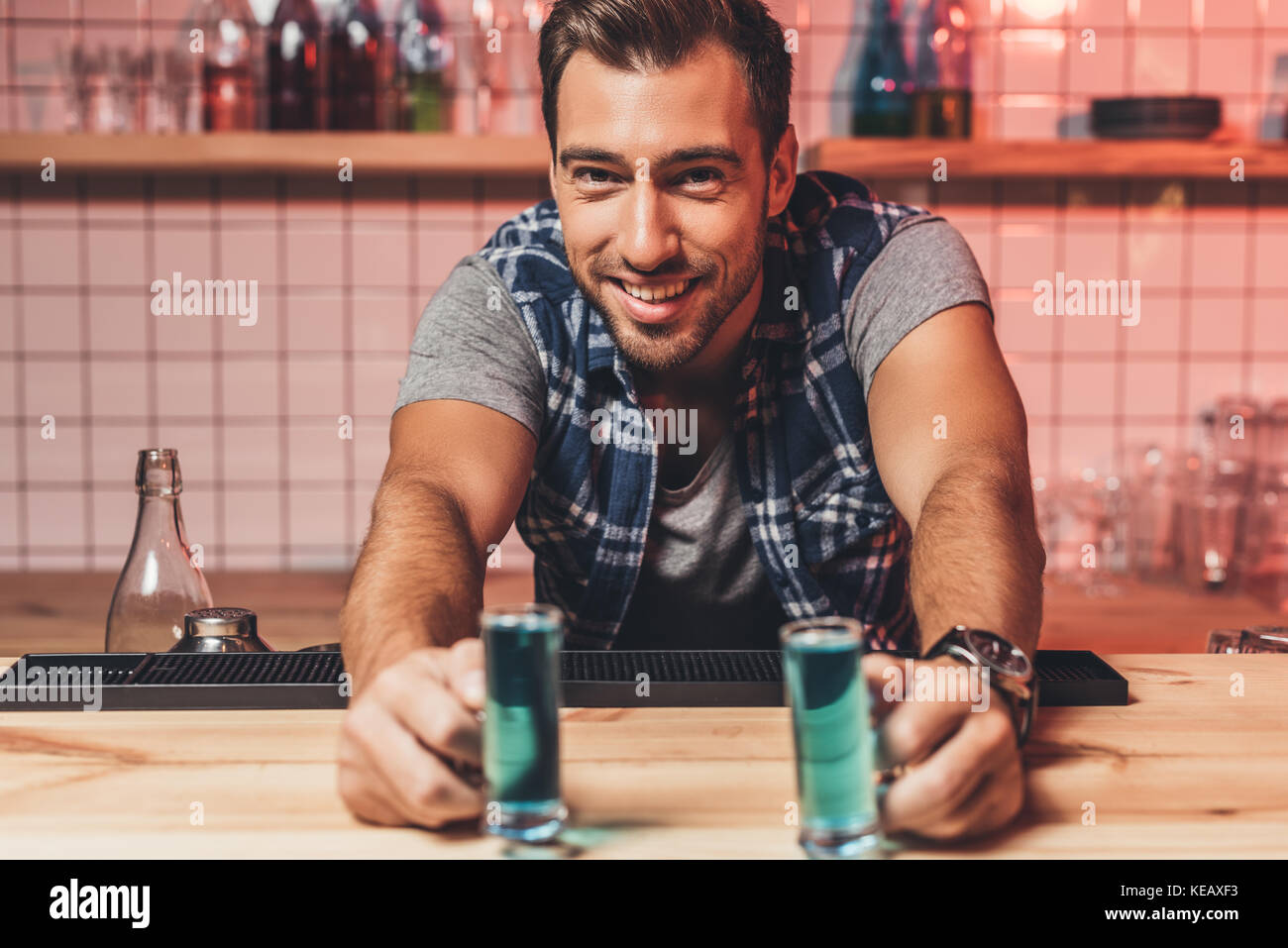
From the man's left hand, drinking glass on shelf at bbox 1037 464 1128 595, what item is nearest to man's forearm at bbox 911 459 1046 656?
the man's left hand

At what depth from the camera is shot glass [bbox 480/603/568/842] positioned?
26.3 inches

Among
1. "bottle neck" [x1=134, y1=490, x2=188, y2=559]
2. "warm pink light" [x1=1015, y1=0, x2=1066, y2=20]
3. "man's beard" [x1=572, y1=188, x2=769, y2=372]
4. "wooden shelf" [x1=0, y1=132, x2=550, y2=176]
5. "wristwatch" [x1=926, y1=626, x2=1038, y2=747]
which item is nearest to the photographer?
"wristwatch" [x1=926, y1=626, x2=1038, y2=747]

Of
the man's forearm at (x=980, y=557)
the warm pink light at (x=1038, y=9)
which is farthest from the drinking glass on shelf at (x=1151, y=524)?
the man's forearm at (x=980, y=557)

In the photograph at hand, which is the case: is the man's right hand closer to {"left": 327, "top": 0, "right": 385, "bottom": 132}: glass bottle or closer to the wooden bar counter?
the wooden bar counter

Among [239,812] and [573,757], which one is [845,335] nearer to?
[573,757]

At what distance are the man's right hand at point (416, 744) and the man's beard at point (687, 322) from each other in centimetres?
65

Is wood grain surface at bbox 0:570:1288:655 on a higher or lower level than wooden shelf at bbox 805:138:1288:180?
lower

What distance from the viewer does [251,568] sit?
2418 mm

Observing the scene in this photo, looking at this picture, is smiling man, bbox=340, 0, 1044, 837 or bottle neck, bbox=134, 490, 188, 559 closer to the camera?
smiling man, bbox=340, 0, 1044, 837

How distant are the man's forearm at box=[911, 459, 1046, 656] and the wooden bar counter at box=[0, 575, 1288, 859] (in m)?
0.08

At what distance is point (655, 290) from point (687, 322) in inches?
2.0

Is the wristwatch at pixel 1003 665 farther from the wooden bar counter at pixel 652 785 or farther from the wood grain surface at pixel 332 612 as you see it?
the wood grain surface at pixel 332 612
